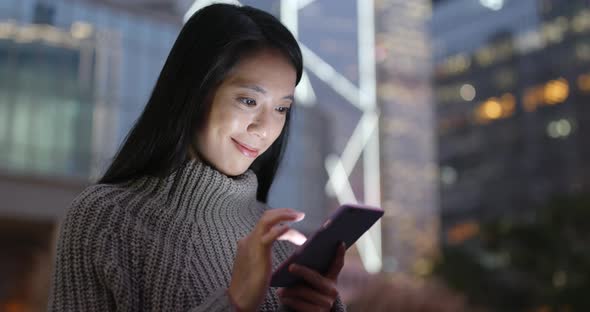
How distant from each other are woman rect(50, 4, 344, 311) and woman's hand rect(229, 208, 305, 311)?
13 cm

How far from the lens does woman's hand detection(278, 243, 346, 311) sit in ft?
5.29

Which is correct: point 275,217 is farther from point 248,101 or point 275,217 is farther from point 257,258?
point 248,101

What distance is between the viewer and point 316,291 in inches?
64.3

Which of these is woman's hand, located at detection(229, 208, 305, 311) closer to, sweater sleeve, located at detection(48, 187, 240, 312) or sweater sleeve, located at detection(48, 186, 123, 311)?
sweater sleeve, located at detection(48, 187, 240, 312)

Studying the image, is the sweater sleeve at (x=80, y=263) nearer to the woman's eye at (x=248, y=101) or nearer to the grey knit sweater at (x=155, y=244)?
the grey knit sweater at (x=155, y=244)

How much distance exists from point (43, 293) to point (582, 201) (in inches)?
709

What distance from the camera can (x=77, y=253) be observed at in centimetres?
171

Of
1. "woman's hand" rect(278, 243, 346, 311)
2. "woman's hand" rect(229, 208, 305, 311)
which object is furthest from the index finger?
"woman's hand" rect(278, 243, 346, 311)

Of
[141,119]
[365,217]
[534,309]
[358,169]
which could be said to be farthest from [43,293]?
[358,169]

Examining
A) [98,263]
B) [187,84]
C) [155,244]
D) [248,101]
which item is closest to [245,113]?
[248,101]

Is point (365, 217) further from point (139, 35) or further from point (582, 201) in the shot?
point (139, 35)

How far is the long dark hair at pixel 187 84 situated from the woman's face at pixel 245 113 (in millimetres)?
25

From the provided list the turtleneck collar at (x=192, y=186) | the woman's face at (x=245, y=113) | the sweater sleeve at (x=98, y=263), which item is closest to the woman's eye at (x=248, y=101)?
the woman's face at (x=245, y=113)

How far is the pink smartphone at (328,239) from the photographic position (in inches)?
60.0
